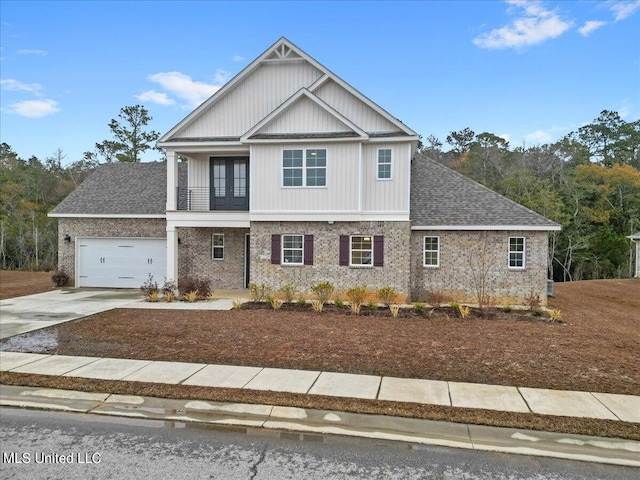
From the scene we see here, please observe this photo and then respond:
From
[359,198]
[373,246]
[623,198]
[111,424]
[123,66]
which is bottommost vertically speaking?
[111,424]

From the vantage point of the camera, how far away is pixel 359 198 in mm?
14641

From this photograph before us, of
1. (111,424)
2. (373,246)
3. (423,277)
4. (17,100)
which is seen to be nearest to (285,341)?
(111,424)

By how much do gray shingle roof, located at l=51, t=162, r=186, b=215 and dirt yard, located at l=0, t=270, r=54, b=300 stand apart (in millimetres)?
3524

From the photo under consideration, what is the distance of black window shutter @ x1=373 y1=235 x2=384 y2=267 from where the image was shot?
14852mm

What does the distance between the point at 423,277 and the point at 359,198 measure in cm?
390

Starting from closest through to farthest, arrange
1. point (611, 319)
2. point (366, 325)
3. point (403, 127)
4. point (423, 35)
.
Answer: point (366, 325) → point (611, 319) → point (403, 127) → point (423, 35)

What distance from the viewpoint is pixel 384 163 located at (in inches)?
588

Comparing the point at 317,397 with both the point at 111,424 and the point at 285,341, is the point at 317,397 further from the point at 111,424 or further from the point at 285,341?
the point at 285,341

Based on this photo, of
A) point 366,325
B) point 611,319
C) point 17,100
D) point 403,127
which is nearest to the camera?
point 366,325

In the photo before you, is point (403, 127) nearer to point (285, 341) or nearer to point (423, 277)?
point (423, 277)

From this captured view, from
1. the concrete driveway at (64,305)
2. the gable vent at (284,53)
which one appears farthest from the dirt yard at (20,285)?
the gable vent at (284,53)

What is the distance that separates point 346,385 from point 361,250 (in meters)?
8.92

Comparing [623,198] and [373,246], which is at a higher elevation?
[623,198]

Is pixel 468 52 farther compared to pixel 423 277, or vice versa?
pixel 468 52
